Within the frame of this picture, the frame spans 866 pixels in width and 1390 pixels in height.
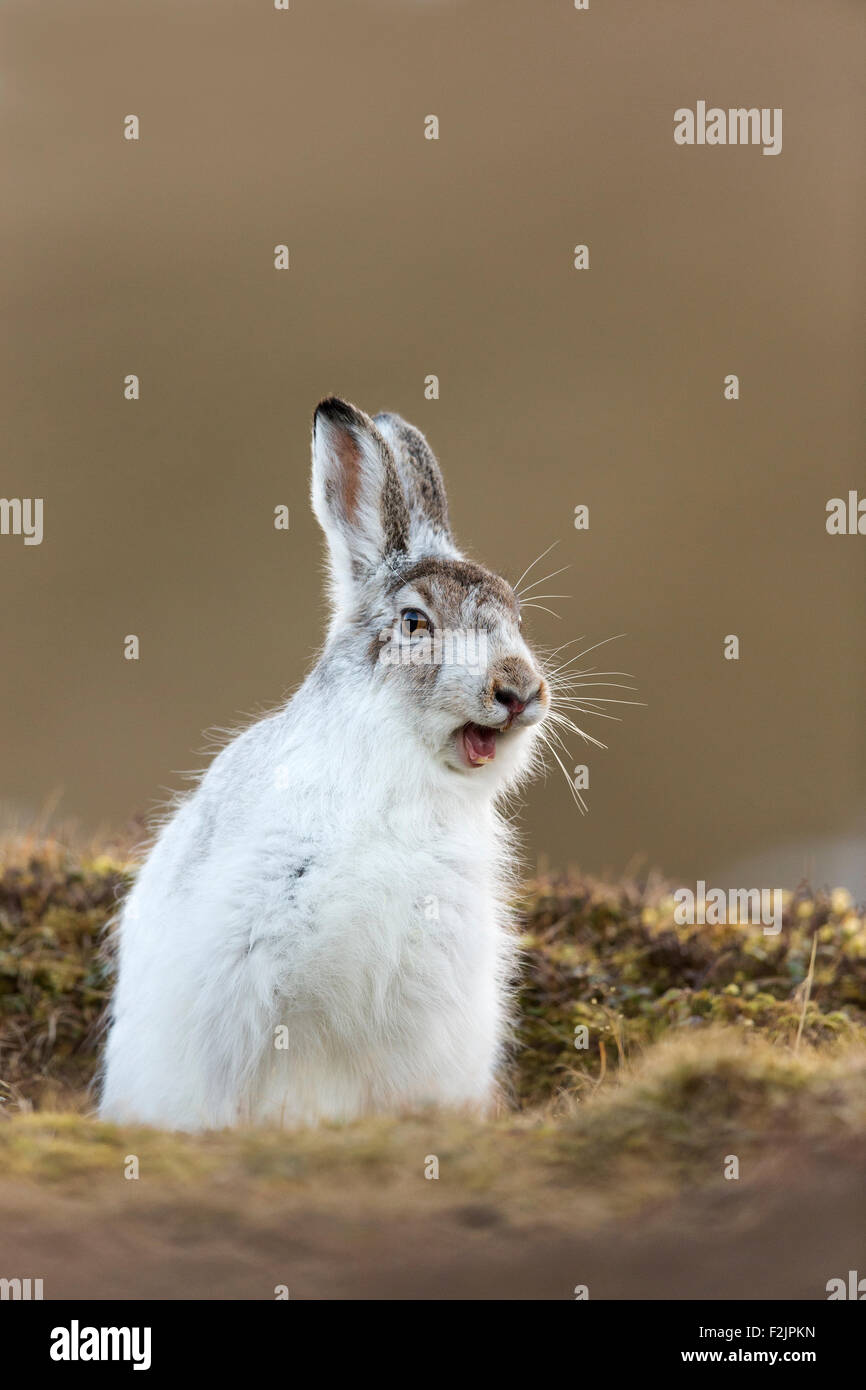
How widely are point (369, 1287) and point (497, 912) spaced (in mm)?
3199

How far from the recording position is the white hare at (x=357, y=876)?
21.1 feet

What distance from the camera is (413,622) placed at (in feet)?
22.7

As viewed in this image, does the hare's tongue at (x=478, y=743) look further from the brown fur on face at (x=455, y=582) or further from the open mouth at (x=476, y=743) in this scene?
the brown fur on face at (x=455, y=582)

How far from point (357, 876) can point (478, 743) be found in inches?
34.5

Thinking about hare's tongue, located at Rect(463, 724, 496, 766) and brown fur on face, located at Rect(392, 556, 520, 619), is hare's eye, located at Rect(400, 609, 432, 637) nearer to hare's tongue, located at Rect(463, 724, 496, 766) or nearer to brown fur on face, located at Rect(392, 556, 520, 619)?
brown fur on face, located at Rect(392, 556, 520, 619)

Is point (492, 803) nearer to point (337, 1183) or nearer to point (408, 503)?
point (408, 503)

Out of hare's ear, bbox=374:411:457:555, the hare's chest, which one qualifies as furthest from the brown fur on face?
the hare's chest

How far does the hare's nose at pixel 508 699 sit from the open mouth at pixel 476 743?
0.61ft

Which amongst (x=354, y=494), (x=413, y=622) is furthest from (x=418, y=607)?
(x=354, y=494)

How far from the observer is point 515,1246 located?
4.43 meters

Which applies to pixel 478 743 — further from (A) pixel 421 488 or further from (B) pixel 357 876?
(A) pixel 421 488

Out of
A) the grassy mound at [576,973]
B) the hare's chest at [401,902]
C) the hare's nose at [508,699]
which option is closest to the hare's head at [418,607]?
the hare's nose at [508,699]

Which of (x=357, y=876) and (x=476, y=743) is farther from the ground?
(x=476, y=743)
